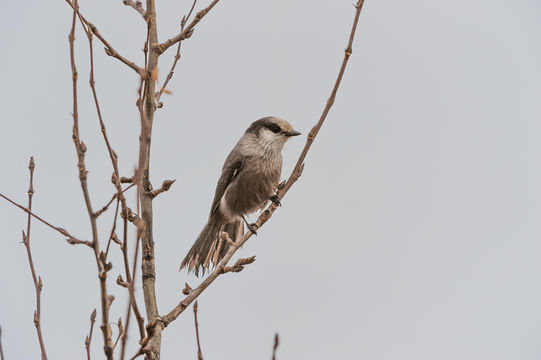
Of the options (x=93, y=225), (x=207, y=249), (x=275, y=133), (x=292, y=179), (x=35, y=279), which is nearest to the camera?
(x=93, y=225)

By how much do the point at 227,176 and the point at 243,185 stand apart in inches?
11.8

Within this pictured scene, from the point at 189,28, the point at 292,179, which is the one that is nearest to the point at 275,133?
the point at 292,179

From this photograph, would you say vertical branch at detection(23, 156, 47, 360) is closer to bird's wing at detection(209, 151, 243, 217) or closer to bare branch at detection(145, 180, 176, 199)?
bare branch at detection(145, 180, 176, 199)

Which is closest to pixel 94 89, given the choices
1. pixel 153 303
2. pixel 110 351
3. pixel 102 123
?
pixel 102 123

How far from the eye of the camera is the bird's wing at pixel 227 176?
20.7ft

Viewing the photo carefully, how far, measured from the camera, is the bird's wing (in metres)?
Result: 6.32

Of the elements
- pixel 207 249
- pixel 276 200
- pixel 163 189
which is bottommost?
pixel 163 189

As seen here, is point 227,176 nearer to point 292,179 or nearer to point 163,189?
point 292,179

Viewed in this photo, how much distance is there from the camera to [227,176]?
636 cm

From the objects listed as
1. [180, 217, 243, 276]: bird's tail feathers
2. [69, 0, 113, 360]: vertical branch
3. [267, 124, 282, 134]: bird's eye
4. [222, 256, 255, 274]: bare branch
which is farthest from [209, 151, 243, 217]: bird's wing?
[69, 0, 113, 360]: vertical branch

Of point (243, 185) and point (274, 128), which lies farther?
point (274, 128)

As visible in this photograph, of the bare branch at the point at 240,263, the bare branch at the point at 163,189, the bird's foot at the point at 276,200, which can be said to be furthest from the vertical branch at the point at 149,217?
the bird's foot at the point at 276,200

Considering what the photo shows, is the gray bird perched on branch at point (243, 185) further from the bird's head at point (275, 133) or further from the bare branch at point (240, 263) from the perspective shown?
the bare branch at point (240, 263)

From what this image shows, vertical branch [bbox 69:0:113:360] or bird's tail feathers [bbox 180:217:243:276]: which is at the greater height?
bird's tail feathers [bbox 180:217:243:276]
